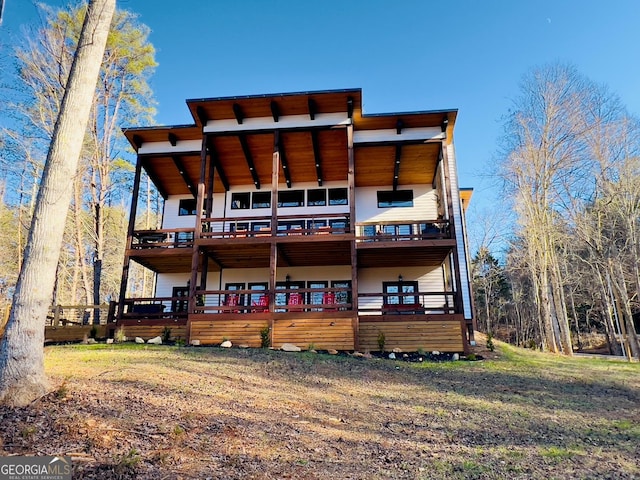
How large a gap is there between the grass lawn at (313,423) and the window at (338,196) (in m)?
8.97

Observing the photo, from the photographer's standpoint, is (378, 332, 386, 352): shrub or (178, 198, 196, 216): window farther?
(178, 198, 196, 216): window

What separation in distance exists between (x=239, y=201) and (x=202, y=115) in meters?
4.17

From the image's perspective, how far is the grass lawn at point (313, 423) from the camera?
11.8 ft

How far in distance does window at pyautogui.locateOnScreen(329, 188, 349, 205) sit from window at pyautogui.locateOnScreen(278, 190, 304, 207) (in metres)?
1.19

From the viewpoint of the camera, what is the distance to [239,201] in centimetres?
1678

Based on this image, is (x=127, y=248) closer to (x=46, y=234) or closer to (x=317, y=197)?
(x=317, y=197)

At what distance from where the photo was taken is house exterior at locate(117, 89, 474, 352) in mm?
11664

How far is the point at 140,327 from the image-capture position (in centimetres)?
1275

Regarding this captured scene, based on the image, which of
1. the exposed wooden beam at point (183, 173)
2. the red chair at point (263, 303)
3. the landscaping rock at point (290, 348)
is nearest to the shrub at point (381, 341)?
the landscaping rock at point (290, 348)

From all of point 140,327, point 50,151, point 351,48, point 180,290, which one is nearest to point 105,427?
point 50,151

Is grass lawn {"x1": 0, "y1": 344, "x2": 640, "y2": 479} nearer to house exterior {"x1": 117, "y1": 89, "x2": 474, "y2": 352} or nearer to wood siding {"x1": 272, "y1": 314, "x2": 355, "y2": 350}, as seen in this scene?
wood siding {"x1": 272, "y1": 314, "x2": 355, "y2": 350}

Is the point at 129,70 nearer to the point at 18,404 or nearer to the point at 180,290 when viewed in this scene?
the point at 180,290

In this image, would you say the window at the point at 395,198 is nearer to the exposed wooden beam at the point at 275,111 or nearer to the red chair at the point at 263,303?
the exposed wooden beam at the point at 275,111

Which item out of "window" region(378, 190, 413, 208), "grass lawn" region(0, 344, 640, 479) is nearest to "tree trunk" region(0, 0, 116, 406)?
"grass lawn" region(0, 344, 640, 479)
